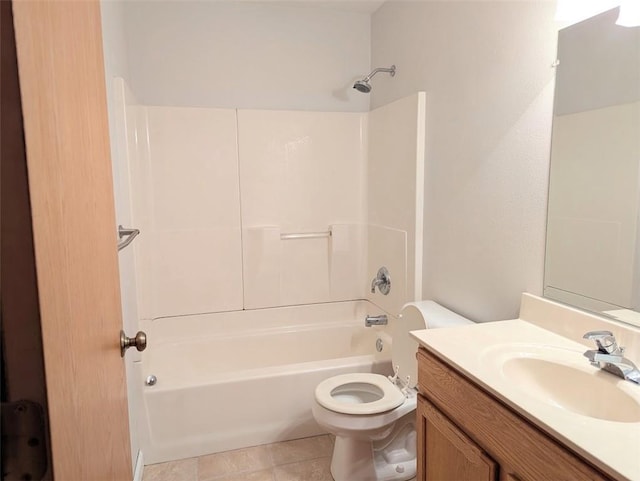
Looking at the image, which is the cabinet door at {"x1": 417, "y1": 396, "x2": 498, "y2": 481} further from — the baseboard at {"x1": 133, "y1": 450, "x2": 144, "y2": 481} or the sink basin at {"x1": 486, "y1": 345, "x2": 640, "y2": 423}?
the baseboard at {"x1": 133, "y1": 450, "x2": 144, "y2": 481}

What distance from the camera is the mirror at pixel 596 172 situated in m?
1.19

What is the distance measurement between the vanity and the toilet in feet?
1.41

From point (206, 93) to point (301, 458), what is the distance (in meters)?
2.25

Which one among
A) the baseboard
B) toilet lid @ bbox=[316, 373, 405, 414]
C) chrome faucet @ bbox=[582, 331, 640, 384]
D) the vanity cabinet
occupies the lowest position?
the baseboard

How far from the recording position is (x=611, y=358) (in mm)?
1072

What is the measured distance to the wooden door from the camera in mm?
520

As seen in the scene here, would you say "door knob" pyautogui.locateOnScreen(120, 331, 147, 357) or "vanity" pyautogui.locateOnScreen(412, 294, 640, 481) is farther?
"door knob" pyautogui.locateOnScreen(120, 331, 147, 357)

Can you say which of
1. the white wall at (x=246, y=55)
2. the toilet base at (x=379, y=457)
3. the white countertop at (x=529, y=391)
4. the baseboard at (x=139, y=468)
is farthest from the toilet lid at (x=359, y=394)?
the white wall at (x=246, y=55)

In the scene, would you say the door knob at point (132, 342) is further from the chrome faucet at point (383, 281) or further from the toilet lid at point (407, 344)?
the chrome faucet at point (383, 281)

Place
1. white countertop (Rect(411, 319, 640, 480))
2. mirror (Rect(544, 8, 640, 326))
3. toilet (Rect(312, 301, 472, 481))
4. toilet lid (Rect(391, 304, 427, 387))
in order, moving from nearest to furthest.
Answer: white countertop (Rect(411, 319, 640, 480)), mirror (Rect(544, 8, 640, 326)), toilet (Rect(312, 301, 472, 481)), toilet lid (Rect(391, 304, 427, 387))

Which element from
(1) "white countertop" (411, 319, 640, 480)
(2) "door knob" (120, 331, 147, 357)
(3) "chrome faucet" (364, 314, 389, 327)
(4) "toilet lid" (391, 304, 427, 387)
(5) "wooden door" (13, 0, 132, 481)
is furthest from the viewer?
(3) "chrome faucet" (364, 314, 389, 327)

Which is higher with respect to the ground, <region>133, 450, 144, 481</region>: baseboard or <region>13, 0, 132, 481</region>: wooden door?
<region>13, 0, 132, 481</region>: wooden door

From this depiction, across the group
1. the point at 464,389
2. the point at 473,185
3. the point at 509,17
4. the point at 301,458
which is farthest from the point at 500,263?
the point at 301,458

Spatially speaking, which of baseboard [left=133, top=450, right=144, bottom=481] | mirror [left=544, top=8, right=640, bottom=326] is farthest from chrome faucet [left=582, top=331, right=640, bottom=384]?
baseboard [left=133, top=450, right=144, bottom=481]
